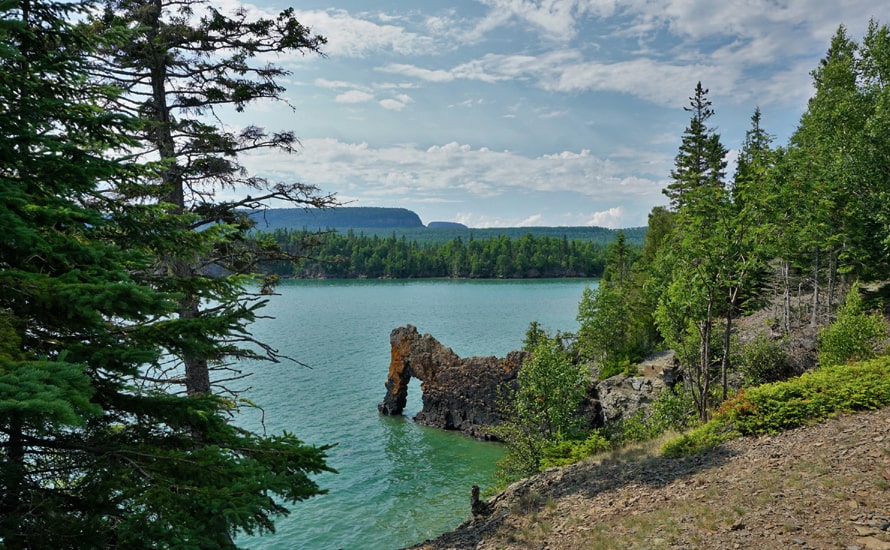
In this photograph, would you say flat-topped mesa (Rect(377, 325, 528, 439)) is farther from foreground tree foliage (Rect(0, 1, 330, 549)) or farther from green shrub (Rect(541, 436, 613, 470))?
foreground tree foliage (Rect(0, 1, 330, 549))

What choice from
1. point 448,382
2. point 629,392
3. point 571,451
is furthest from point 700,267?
point 448,382

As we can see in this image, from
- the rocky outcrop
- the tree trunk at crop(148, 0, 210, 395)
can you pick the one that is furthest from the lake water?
the rocky outcrop

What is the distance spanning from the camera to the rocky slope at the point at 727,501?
8.66 meters

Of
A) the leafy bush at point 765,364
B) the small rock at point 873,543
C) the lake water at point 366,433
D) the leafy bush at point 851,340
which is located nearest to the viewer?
the small rock at point 873,543

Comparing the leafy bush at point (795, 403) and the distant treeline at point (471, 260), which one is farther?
the distant treeline at point (471, 260)

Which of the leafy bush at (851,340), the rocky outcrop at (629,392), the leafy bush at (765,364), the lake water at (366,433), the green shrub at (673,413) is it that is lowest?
the lake water at (366,433)

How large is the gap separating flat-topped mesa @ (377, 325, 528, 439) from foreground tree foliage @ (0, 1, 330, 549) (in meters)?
27.7

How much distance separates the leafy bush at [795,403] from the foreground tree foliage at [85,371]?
497 inches

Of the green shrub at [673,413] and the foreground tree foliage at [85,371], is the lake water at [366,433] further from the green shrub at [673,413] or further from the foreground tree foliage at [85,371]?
the green shrub at [673,413]

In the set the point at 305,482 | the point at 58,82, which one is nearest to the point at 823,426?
the point at 305,482

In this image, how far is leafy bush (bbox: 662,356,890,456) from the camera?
516 inches

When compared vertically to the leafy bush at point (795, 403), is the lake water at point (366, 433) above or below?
below

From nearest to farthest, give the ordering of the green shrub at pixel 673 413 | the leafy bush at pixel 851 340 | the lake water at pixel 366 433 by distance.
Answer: the leafy bush at pixel 851 340, the green shrub at pixel 673 413, the lake water at pixel 366 433

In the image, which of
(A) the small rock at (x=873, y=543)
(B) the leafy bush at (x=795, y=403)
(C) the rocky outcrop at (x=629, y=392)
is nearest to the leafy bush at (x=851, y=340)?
(B) the leafy bush at (x=795, y=403)
